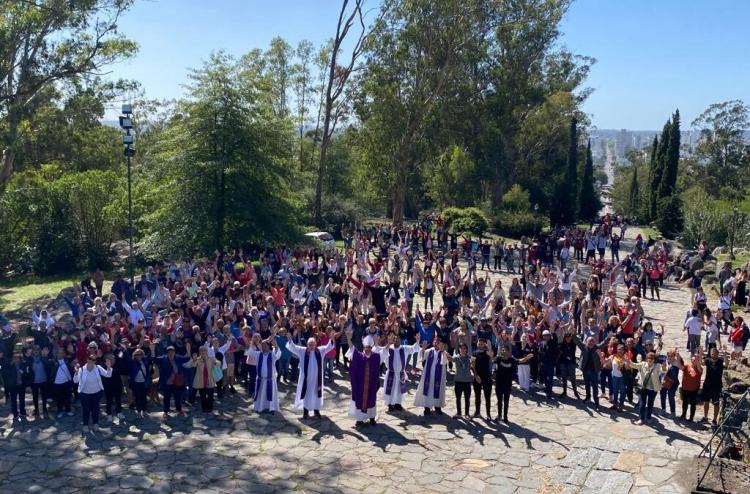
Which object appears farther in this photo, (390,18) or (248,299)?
(390,18)

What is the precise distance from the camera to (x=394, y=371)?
11.2 m

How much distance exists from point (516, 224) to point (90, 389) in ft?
97.6

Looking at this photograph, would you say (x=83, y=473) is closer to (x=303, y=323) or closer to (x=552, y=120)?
(x=303, y=323)

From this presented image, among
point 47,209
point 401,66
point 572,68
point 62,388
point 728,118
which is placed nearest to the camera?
point 62,388

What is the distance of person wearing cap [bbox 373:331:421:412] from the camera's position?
36.8ft

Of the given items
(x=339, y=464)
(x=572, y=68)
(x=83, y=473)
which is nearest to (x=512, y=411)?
(x=339, y=464)

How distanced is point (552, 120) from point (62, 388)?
3892cm

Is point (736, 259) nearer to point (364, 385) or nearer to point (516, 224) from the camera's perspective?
point (516, 224)

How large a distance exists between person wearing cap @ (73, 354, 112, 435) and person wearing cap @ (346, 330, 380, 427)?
4024 mm

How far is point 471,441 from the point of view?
33.3 ft

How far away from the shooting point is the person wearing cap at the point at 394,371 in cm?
1122

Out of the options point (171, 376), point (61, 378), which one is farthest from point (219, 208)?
point (171, 376)

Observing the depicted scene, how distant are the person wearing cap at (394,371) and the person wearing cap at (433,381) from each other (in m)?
0.37

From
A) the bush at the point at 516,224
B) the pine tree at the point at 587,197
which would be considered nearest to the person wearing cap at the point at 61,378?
the bush at the point at 516,224
